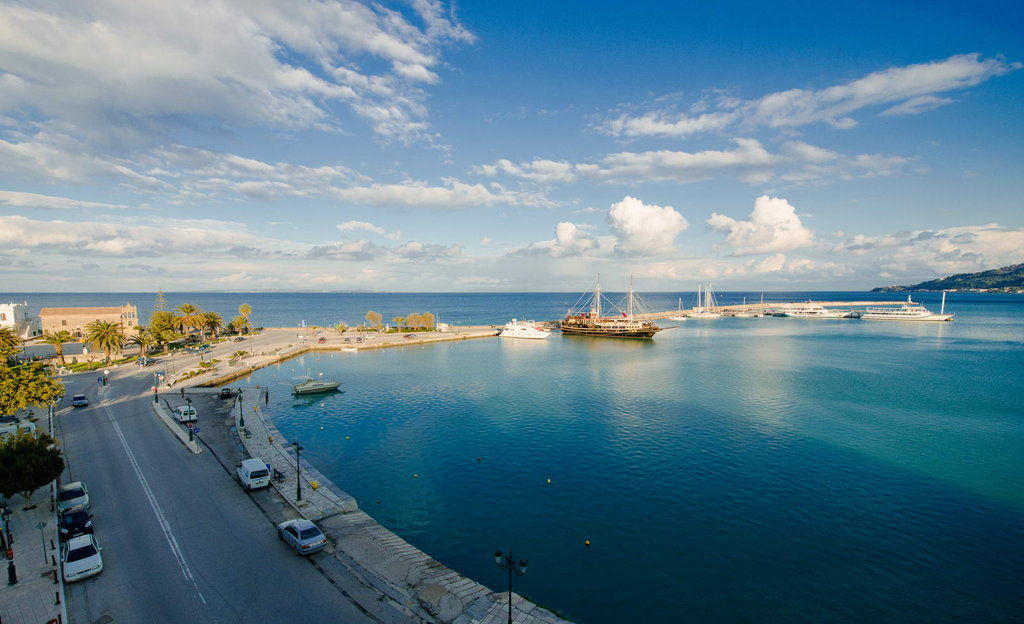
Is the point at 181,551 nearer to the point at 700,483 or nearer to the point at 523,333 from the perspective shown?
the point at 700,483

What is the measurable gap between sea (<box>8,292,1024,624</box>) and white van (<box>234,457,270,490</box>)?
20.3 ft

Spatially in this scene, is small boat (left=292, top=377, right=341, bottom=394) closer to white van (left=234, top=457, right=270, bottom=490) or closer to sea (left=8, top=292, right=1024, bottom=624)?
sea (left=8, top=292, right=1024, bottom=624)

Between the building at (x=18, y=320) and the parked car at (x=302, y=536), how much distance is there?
101m

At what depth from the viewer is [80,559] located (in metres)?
19.3

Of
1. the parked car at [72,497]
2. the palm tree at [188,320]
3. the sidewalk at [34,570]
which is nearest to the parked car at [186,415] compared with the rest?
the sidewalk at [34,570]

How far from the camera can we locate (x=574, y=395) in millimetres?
Result: 61219

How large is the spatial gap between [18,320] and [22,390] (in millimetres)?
84379

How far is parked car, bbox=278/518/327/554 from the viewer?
21.4 metres

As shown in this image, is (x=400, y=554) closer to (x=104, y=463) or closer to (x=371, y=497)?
(x=371, y=497)

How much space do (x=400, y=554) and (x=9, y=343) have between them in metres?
70.3

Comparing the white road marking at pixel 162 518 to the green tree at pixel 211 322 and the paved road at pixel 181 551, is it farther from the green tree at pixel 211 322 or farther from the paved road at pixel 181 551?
the green tree at pixel 211 322

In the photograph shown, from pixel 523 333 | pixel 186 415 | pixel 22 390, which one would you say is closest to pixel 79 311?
pixel 22 390

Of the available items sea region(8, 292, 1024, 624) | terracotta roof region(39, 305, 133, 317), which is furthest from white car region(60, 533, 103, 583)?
terracotta roof region(39, 305, 133, 317)

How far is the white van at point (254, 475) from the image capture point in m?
28.1
